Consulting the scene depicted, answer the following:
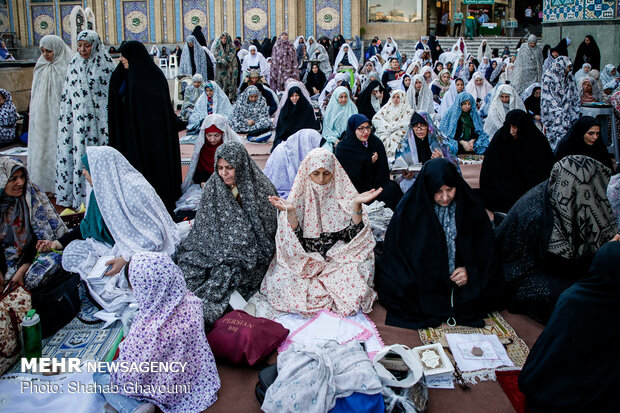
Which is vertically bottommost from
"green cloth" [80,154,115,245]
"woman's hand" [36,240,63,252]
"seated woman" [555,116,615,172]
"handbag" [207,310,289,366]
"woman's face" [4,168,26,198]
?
"handbag" [207,310,289,366]

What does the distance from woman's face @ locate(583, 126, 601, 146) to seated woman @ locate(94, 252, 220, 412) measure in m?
3.75

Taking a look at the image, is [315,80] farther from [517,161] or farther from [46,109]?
[46,109]

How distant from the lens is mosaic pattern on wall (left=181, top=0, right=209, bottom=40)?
715 inches

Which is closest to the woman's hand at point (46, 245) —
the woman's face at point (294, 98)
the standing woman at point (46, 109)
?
the standing woman at point (46, 109)

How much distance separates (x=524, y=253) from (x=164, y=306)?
220cm

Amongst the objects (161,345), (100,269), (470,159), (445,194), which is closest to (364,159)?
(445,194)

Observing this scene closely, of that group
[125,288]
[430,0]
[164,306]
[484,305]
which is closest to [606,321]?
[484,305]

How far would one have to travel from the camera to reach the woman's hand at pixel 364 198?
10.7 feet

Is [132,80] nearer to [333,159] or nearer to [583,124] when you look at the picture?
[333,159]

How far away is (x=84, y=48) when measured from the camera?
14.8ft

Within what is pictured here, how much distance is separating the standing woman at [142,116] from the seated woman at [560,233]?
2873 mm

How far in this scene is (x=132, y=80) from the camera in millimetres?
4359

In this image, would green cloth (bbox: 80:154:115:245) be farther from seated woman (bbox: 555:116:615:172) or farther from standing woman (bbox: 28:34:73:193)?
seated woman (bbox: 555:116:615:172)

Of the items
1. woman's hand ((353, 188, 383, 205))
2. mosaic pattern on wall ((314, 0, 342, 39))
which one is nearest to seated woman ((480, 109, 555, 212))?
woman's hand ((353, 188, 383, 205))
